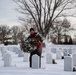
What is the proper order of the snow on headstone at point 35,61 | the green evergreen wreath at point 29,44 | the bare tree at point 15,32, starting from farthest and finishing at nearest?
1. the bare tree at point 15,32
2. the green evergreen wreath at point 29,44
3. the snow on headstone at point 35,61

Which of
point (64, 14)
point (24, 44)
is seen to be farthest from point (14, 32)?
point (24, 44)

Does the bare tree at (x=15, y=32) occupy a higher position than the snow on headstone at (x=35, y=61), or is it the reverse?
the bare tree at (x=15, y=32)

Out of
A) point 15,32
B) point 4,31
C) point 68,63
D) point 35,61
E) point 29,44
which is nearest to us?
point 68,63

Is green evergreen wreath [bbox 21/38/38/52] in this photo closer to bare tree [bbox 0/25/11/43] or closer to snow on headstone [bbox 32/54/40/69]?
snow on headstone [bbox 32/54/40/69]

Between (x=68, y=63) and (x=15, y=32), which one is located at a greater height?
(x=15, y=32)

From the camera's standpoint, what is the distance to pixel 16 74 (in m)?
7.94

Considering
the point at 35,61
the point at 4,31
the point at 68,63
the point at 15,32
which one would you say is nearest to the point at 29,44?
the point at 35,61

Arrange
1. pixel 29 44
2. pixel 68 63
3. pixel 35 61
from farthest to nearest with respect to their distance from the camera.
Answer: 1. pixel 29 44
2. pixel 35 61
3. pixel 68 63

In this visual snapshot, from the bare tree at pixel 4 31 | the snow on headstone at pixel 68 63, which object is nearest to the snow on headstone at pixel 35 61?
the snow on headstone at pixel 68 63

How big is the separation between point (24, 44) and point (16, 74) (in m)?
3.38

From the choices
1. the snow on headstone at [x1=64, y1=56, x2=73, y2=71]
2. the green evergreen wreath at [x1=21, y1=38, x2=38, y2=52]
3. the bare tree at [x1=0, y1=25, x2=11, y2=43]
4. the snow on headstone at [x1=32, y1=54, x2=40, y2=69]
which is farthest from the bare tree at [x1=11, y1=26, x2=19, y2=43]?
the snow on headstone at [x1=64, y1=56, x2=73, y2=71]

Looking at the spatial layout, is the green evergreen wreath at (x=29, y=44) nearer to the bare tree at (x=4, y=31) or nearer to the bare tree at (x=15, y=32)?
the bare tree at (x=15, y=32)

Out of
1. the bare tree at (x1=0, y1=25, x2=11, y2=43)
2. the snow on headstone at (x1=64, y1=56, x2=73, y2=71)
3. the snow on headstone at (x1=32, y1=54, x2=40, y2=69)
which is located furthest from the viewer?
the bare tree at (x1=0, y1=25, x2=11, y2=43)

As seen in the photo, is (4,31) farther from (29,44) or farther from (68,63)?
(68,63)
